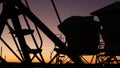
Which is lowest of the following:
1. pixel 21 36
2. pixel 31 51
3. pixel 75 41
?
pixel 75 41

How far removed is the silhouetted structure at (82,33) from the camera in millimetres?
15180

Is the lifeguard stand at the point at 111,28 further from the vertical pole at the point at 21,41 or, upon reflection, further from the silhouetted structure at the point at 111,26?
the vertical pole at the point at 21,41

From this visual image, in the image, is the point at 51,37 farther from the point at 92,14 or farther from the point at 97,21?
the point at 92,14

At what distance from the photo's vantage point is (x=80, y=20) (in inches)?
641

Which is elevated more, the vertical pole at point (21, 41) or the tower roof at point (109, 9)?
the vertical pole at point (21, 41)

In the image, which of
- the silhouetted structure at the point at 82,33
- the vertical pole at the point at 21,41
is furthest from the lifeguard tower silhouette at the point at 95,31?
the vertical pole at the point at 21,41

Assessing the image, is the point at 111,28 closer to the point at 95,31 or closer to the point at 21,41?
the point at 95,31

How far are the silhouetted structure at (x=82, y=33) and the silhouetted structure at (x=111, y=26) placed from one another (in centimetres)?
67

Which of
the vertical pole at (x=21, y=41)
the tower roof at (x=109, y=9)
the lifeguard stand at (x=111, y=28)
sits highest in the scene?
the vertical pole at (x=21, y=41)

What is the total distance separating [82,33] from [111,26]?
217 cm

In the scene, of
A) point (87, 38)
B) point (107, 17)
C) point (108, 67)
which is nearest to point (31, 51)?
point (87, 38)

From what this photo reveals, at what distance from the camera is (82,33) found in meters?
15.5

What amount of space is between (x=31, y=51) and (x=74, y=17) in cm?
979

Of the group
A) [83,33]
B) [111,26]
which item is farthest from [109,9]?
[83,33]
